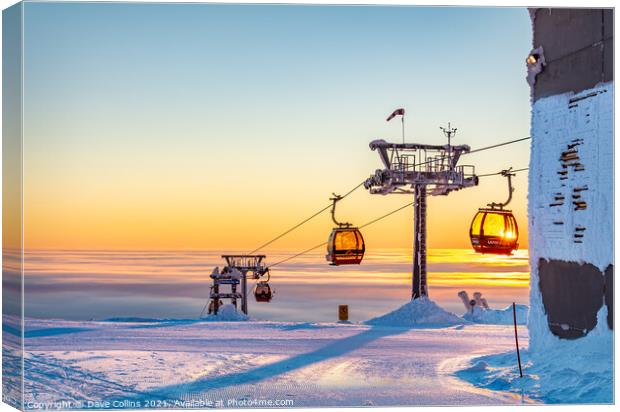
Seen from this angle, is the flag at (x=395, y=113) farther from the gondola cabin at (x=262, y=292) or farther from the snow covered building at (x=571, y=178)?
the gondola cabin at (x=262, y=292)

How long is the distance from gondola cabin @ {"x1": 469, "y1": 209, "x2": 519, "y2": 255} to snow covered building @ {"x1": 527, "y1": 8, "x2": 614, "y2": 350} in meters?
1.22

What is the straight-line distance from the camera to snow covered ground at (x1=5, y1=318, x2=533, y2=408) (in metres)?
13.1

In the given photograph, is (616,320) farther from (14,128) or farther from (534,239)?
(14,128)

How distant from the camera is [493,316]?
85.1 ft

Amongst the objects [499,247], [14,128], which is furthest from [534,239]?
[14,128]

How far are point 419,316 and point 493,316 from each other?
2786 mm

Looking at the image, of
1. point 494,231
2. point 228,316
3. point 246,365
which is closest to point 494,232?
point 494,231

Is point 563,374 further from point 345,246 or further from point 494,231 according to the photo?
point 345,246

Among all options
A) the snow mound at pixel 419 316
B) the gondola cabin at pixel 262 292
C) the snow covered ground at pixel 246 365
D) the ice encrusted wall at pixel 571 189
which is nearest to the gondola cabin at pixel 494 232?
the ice encrusted wall at pixel 571 189

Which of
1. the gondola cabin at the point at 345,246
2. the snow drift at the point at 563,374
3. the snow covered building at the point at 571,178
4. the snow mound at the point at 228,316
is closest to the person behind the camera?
the snow drift at the point at 563,374

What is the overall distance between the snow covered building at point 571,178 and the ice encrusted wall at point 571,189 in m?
0.02

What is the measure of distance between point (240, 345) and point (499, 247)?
219 inches

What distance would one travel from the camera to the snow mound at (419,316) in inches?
948

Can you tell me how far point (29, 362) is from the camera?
49.1ft
